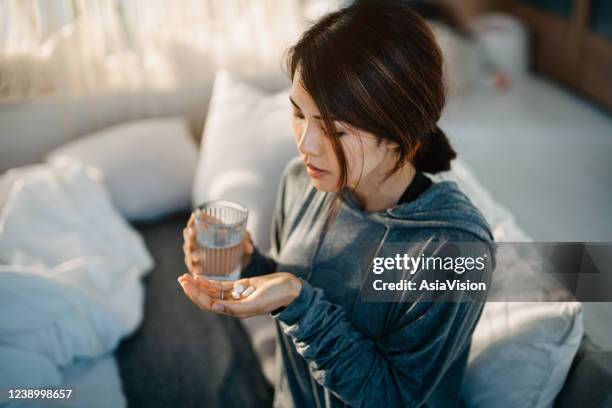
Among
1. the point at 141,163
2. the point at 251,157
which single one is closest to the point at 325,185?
the point at 251,157

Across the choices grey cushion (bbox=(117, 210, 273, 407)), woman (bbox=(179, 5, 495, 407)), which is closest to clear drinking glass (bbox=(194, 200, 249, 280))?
woman (bbox=(179, 5, 495, 407))

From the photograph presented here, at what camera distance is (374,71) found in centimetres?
80

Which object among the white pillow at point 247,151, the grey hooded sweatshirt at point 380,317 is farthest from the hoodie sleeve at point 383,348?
the white pillow at point 247,151

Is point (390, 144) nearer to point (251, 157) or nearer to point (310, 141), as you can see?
point (310, 141)

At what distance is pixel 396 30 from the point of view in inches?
32.3

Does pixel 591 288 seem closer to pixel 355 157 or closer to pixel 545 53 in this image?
pixel 355 157

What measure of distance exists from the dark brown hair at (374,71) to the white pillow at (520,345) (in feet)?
0.95

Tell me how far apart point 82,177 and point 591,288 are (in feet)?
4.34

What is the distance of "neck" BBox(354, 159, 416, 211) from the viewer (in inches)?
38.5

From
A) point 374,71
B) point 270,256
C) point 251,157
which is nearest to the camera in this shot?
point 374,71

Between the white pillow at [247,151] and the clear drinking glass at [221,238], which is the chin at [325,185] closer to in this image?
the clear drinking glass at [221,238]

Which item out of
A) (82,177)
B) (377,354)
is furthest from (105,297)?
(377,354)

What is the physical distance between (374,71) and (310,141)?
15 centimetres

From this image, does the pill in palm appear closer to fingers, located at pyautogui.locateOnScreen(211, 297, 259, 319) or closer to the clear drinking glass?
fingers, located at pyautogui.locateOnScreen(211, 297, 259, 319)
